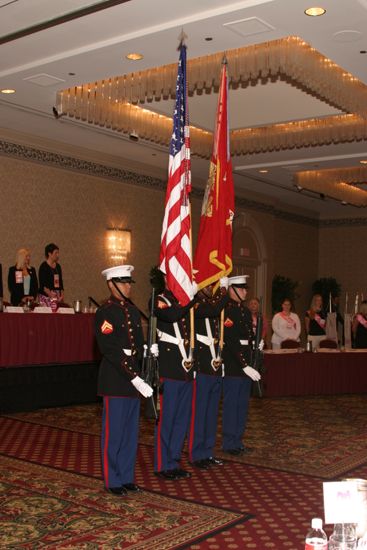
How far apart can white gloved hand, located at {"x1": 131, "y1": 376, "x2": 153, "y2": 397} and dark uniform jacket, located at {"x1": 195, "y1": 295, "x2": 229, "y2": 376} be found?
1.18m

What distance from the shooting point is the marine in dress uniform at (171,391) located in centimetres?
572

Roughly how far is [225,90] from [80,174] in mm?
5949

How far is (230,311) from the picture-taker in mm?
6875

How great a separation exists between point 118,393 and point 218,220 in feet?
6.75

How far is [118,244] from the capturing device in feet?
42.5

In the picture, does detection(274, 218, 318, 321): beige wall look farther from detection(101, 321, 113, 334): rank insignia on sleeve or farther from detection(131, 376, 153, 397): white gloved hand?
detection(131, 376, 153, 397): white gloved hand

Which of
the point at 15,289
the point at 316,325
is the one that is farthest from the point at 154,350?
the point at 316,325

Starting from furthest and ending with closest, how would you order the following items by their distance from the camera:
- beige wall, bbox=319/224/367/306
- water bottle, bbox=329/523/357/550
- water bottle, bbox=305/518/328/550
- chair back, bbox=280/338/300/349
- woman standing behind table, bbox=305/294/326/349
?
beige wall, bbox=319/224/367/306
woman standing behind table, bbox=305/294/326/349
chair back, bbox=280/338/300/349
water bottle, bbox=329/523/357/550
water bottle, bbox=305/518/328/550

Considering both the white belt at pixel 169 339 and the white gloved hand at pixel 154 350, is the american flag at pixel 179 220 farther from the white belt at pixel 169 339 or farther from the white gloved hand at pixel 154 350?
the white gloved hand at pixel 154 350

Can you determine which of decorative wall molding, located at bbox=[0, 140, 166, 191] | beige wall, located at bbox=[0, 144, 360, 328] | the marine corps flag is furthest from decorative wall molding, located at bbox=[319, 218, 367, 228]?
the marine corps flag

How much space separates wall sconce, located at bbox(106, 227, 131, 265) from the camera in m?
12.9

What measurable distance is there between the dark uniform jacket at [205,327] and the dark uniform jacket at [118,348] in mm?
966

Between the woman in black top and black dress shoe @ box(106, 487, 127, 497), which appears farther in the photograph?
the woman in black top

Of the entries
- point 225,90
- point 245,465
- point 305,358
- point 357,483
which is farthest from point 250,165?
point 357,483
